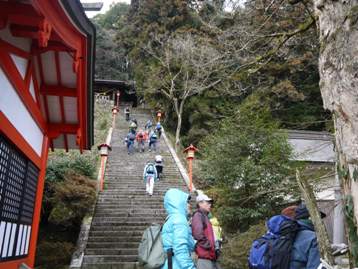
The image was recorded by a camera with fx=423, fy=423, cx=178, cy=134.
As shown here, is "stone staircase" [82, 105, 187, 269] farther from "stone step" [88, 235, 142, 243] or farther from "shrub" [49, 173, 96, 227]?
"shrub" [49, 173, 96, 227]

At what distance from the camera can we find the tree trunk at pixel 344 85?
243 cm

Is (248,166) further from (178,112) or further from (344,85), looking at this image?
(178,112)

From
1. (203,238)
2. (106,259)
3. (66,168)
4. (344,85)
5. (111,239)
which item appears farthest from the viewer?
(66,168)

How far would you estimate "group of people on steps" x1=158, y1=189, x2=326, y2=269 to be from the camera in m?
3.07

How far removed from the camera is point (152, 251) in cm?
351

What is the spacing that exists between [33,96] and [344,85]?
13.9 ft

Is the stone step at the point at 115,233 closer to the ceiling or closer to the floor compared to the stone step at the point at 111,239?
closer to the ceiling

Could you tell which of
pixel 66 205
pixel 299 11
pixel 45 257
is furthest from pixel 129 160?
pixel 299 11

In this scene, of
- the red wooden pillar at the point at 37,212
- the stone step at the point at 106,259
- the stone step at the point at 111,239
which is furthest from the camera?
the stone step at the point at 111,239

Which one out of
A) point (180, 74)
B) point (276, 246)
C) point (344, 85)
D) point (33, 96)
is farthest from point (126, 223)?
point (180, 74)

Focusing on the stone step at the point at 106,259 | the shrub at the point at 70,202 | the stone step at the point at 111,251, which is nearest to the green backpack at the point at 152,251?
the stone step at the point at 106,259

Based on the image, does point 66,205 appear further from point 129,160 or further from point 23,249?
point 129,160

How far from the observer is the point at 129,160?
2002 cm

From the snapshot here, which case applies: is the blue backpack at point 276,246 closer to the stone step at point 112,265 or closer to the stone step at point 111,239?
the stone step at point 112,265
